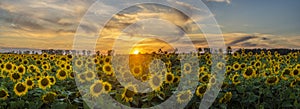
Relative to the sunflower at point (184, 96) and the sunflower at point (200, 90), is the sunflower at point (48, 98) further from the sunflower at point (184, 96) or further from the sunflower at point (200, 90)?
the sunflower at point (200, 90)

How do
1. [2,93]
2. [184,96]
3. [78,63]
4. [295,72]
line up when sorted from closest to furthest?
[184,96]
[2,93]
[295,72]
[78,63]

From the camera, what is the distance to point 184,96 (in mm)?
4543

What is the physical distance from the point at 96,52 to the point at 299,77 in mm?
8312

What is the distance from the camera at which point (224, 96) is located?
4.78 meters

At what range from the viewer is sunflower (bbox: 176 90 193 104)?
4512 millimetres

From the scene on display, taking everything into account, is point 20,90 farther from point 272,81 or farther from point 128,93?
point 272,81

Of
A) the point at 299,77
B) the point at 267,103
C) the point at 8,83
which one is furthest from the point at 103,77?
the point at 299,77

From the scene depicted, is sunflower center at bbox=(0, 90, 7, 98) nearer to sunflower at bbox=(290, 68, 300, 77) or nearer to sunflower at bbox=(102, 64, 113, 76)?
sunflower at bbox=(102, 64, 113, 76)

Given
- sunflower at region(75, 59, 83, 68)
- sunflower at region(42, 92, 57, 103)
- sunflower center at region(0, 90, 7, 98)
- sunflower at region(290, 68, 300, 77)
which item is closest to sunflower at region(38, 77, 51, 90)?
sunflower center at region(0, 90, 7, 98)

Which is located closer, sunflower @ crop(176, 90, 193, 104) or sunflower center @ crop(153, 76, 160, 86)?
sunflower @ crop(176, 90, 193, 104)

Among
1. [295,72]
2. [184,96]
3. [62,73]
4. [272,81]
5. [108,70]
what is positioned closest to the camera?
[184,96]

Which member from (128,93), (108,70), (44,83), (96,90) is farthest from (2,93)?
(108,70)

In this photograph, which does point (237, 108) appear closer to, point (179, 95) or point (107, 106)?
point (179, 95)

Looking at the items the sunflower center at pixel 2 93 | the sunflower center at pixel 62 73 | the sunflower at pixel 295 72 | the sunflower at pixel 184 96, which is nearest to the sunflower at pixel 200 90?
the sunflower at pixel 184 96
